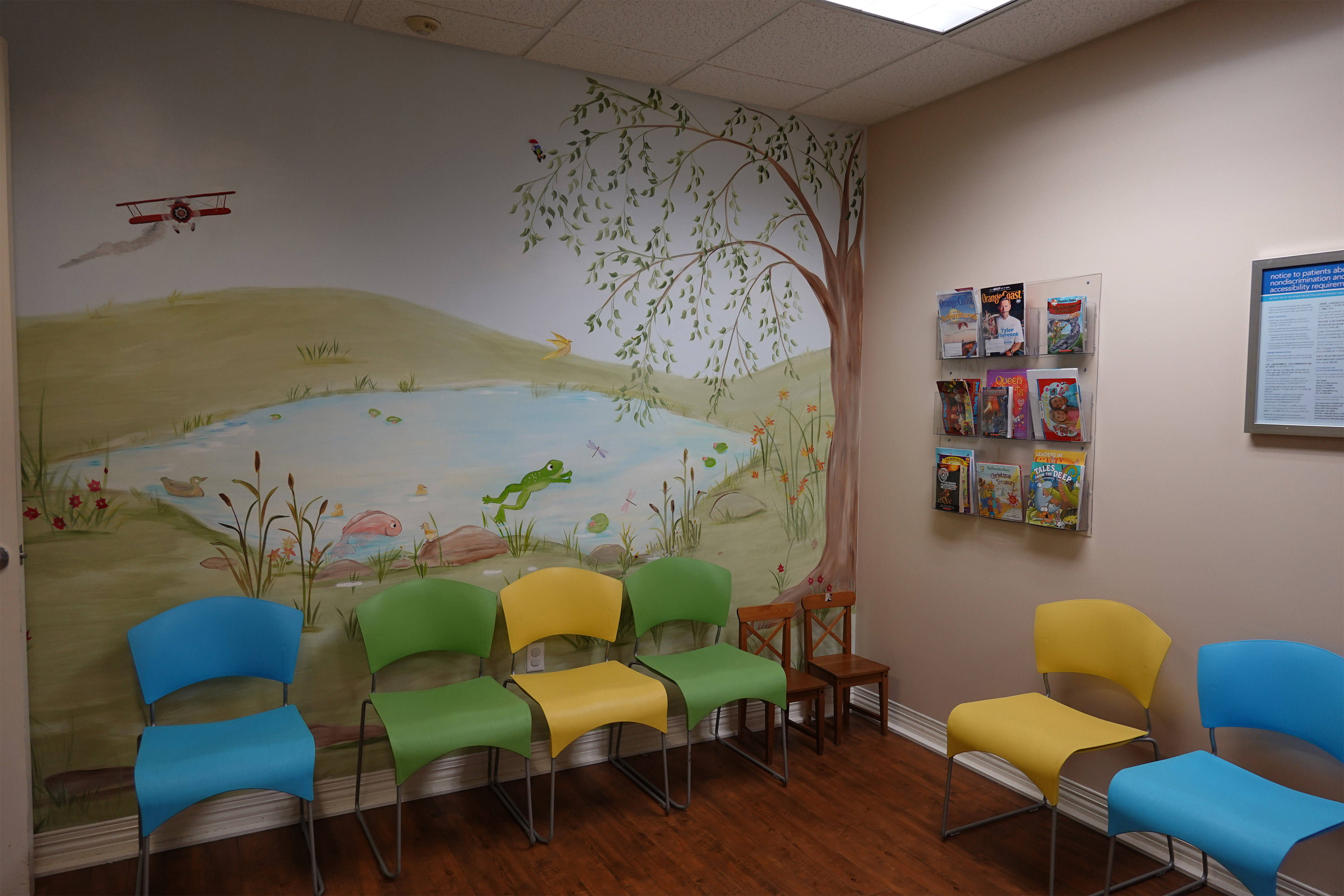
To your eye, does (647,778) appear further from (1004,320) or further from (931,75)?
(931,75)

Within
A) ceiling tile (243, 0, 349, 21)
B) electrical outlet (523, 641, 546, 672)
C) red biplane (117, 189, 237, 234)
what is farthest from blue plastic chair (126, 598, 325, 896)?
ceiling tile (243, 0, 349, 21)

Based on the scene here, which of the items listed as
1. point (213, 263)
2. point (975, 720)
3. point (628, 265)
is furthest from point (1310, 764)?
point (213, 263)

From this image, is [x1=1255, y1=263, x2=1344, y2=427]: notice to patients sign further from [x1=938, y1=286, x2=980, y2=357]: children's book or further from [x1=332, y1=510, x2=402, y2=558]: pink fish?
[x1=332, y1=510, x2=402, y2=558]: pink fish

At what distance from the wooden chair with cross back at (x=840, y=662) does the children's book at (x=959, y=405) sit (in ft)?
3.26

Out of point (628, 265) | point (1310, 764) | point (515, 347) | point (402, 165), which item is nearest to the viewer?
point (1310, 764)

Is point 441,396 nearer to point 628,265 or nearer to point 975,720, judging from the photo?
point 628,265

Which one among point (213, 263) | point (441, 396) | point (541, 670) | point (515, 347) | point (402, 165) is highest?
point (402, 165)

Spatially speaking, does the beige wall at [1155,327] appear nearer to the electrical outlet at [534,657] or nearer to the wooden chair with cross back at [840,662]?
the wooden chair with cross back at [840,662]

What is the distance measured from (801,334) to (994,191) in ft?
3.35

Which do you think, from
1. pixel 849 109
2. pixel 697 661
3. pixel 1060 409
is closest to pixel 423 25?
pixel 849 109

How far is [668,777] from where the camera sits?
3.42 metres

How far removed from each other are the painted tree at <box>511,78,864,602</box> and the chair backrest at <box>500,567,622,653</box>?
731 millimetres

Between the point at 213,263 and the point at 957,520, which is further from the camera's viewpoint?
the point at 957,520

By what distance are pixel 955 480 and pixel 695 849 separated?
184 centimetres
